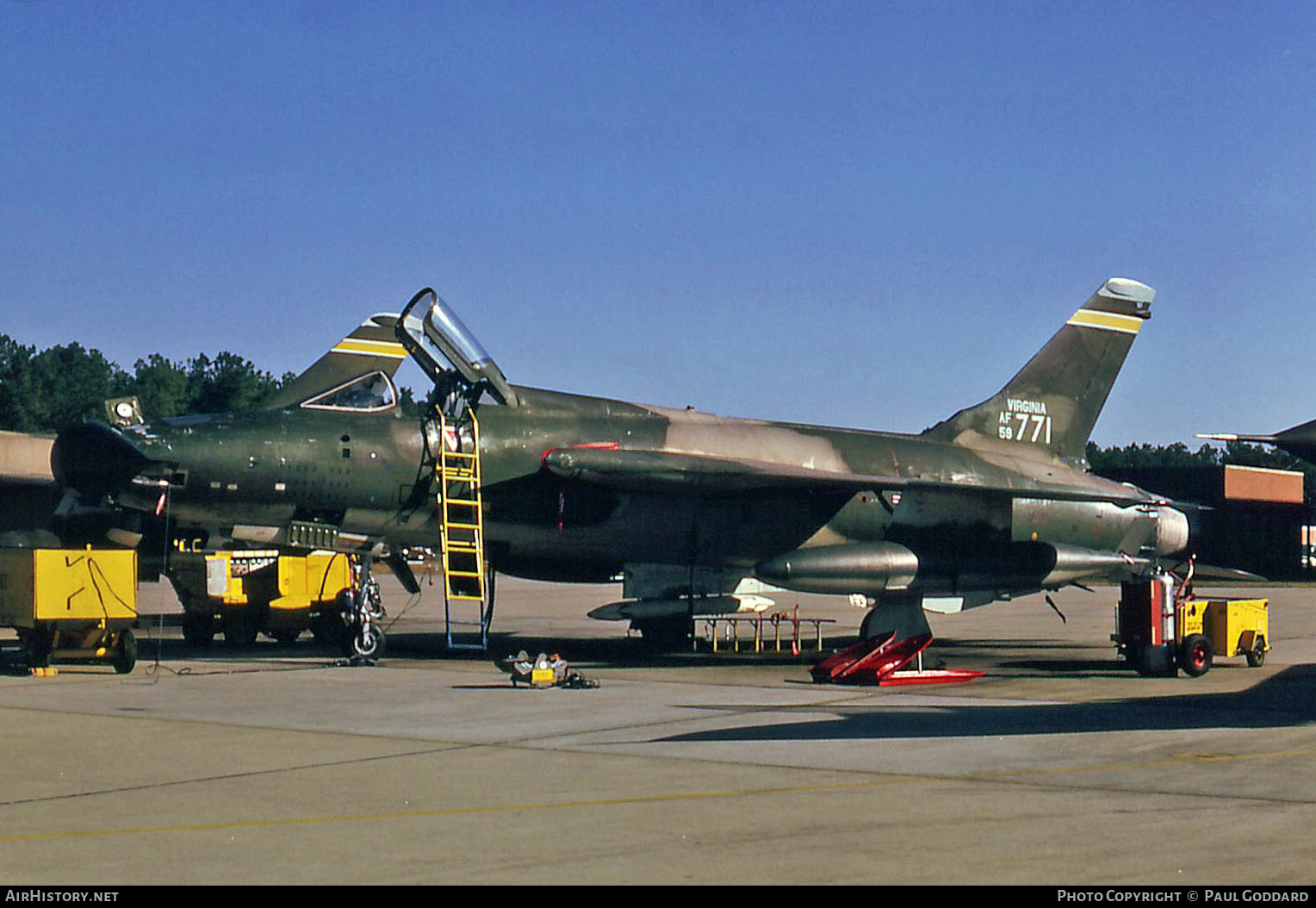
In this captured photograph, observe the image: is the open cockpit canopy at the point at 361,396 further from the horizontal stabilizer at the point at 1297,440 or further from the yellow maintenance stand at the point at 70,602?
the horizontal stabilizer at the point at 1297,440

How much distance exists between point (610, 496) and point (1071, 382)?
9074mm

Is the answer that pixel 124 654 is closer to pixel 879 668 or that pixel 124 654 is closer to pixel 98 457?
pixel 98 457

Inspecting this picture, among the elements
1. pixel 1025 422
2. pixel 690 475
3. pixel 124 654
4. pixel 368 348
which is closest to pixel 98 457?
pixel 124 654

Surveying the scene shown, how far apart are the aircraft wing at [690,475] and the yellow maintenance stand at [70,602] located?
524 centimetres

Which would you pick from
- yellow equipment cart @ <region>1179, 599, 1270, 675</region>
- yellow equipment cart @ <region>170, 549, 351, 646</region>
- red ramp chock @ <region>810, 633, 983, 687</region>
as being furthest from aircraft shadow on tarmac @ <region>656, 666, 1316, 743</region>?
yellow equipment cart @ <region>170, 549, 351, 646</region>

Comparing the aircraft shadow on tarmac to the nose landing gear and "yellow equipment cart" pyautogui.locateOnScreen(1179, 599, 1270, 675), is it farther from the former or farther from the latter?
the nose landing gear

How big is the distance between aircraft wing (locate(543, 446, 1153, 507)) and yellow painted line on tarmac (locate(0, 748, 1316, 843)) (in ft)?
28.8

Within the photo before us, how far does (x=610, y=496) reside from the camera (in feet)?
62.2

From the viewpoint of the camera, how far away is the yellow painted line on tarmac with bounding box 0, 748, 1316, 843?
7562 mm

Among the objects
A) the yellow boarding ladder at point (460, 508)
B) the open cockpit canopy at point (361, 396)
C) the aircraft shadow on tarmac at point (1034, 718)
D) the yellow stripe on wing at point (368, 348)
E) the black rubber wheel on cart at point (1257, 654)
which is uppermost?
the yellow stripe on wing at point (368, 348)

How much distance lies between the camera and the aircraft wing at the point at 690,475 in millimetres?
18328

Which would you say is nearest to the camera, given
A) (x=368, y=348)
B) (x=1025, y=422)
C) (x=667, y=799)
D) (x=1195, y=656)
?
(x=667, y=799)

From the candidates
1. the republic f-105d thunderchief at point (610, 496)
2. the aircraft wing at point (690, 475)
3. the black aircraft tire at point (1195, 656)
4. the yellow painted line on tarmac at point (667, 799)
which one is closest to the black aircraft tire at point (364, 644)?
the republic f-105d thunderchief at point (610, 496)

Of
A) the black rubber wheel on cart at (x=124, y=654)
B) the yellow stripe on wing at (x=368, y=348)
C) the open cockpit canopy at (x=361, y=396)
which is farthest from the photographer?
the yellow stripe on wing at (x=368, y=348)
